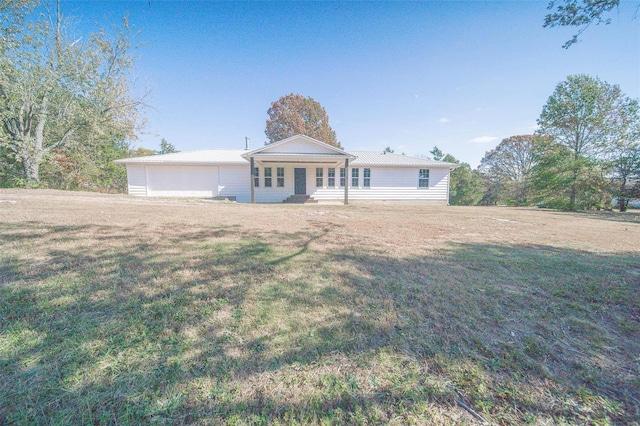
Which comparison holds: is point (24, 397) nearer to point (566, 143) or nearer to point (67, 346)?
point (67, 346)

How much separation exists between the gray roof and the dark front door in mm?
2415

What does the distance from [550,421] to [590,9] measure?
5319mm

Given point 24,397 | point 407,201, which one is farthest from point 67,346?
point 407,201

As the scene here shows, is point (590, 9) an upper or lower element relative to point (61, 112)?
lower

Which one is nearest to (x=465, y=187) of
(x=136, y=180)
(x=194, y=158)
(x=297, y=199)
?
(x=297, y=199)

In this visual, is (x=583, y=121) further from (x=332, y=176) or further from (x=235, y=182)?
(x=235, y=182)

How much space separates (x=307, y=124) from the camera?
31562 mm

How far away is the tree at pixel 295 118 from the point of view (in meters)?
30.7

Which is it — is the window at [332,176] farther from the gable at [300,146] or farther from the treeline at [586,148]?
the treeline at [586,148]

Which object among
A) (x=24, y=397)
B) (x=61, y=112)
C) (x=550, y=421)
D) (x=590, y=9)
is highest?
(x=61, y=112)

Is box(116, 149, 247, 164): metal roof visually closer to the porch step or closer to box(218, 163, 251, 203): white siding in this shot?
box(218, 163, 251, 203): white siding

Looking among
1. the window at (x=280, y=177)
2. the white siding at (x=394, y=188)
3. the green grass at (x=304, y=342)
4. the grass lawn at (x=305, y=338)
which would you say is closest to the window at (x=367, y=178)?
the white siding at (x=394, y=188)

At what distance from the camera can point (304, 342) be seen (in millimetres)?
1761

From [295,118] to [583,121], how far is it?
85.2 feet
